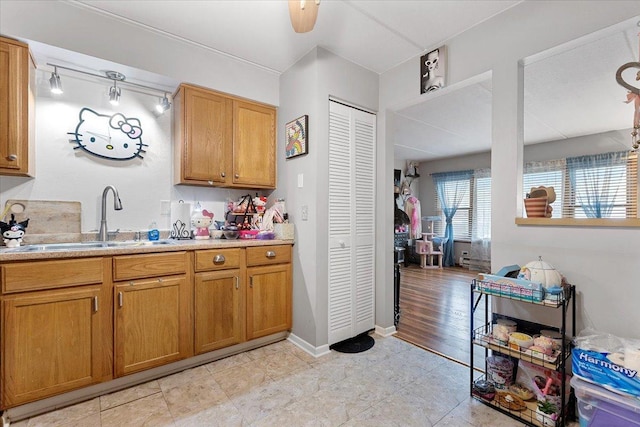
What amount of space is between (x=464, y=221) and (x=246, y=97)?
5807 mm

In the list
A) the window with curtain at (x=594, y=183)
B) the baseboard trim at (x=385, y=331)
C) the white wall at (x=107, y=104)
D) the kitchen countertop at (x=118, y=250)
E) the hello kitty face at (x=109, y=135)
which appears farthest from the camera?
the window with curtain at (x=594, y=183)

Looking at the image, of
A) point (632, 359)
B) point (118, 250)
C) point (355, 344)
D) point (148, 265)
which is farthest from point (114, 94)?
point (632, 359)

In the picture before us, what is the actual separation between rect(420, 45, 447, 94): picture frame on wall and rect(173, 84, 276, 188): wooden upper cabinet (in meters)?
1.44

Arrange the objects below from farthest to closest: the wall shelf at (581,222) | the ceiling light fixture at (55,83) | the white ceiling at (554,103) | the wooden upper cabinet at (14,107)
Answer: the white ceiling at (554,103) < the ceiling light fixture at (55,83) < the wooden upper cabinet at (14,107) < the wall shelf at (581,222)

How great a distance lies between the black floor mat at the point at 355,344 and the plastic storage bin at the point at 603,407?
1.45 m

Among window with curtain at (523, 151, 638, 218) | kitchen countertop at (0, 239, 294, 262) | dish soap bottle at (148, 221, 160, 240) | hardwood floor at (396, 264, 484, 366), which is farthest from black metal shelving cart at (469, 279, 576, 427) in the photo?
window with curtain at (523, 151, 638, 218)

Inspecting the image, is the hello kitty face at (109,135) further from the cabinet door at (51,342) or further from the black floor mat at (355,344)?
the black floor mat at (355,344)

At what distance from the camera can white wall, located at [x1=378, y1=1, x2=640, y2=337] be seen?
1.54m

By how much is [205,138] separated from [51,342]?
1751mm

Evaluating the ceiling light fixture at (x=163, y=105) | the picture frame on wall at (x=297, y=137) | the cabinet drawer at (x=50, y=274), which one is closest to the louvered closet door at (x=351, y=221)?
the picture frame on wall at (x=297, y=137)

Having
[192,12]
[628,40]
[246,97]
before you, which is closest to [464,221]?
[628,40]

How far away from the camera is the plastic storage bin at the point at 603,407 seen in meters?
1.25

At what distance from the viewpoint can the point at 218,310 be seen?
2293mm

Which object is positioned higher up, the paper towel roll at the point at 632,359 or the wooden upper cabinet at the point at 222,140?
the wooden upper cabinet at the point at 222,140
